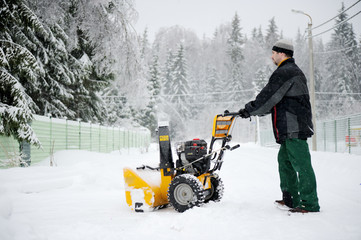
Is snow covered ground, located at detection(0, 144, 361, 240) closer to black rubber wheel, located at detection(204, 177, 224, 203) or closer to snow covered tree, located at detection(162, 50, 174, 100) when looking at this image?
black rubber wheel, located at detection(204, 177, 224, 203)

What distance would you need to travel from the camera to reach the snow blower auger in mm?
3832

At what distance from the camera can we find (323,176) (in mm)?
7242

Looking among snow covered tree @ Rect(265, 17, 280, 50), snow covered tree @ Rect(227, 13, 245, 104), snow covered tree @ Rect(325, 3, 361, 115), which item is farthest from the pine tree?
snow covered tree @ Rect(325, 3, 361, 115)

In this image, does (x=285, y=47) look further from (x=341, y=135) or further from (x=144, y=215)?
(x=341, y=135)

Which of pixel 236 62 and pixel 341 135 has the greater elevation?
pixel 236 62

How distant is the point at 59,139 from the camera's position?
37.2 ft

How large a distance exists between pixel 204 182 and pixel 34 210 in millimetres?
2398

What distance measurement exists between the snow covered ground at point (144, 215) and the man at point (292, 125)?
25 cm

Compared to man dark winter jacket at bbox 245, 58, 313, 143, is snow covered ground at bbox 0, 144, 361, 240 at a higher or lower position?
lower

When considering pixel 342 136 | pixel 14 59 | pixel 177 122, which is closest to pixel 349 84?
pixel 177 122

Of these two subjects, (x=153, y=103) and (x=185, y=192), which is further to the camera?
(x=153, y=103)

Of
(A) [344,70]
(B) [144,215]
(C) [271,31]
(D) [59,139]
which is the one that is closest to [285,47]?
(B) [144,215]

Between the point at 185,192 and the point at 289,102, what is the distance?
1.74 m

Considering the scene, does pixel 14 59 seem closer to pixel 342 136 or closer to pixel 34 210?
pixel 34 210
